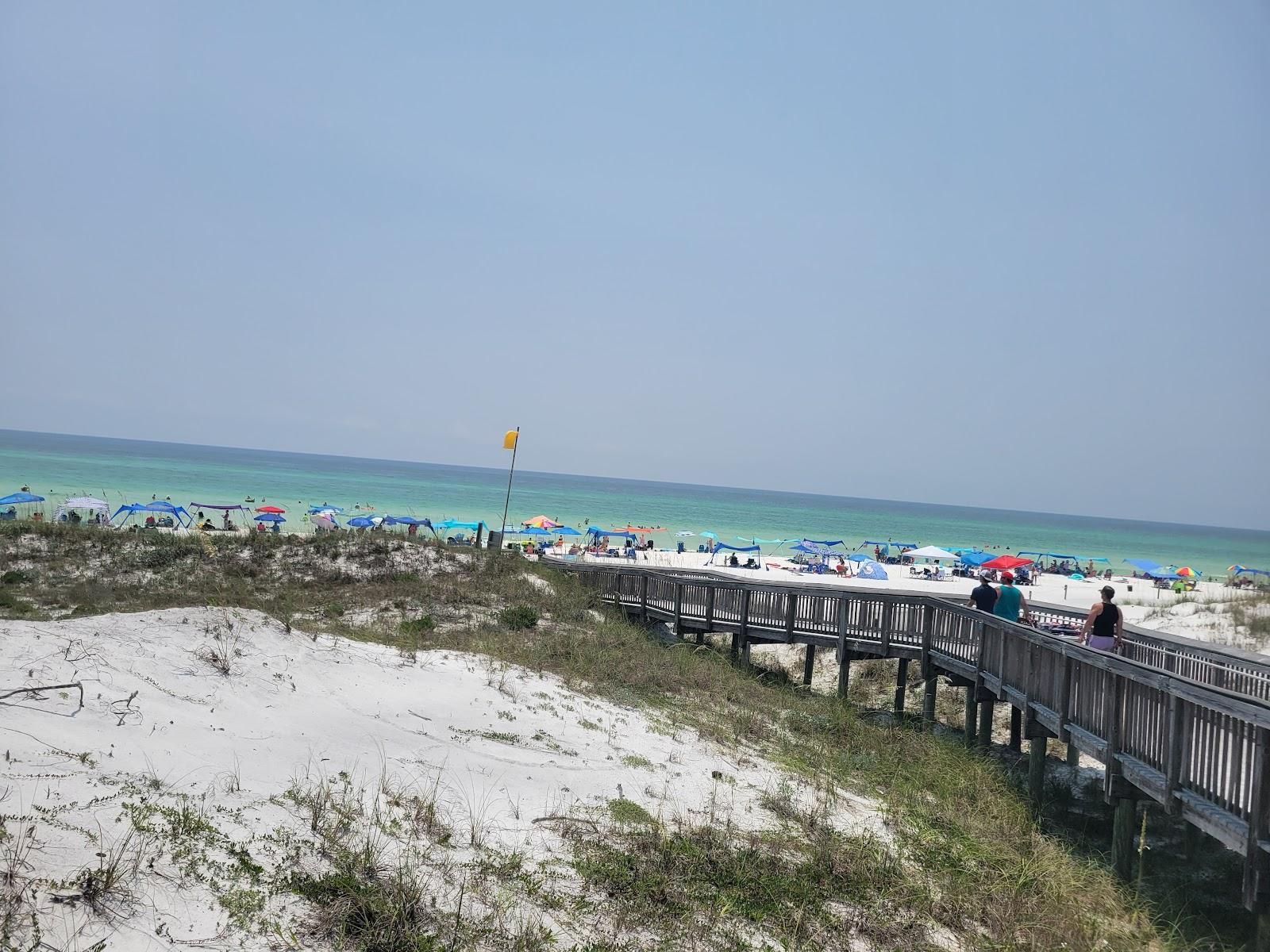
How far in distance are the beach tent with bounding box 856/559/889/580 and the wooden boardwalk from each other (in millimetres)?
23645

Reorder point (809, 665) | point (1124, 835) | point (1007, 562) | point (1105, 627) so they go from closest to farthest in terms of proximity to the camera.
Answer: point (1124, 835) → point (1105, 627) → point (809, 665) → point (1007, 562)

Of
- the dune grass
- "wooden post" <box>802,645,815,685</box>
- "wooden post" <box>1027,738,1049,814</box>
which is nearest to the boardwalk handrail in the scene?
"wooden post" <box>1027,738,1049,814</box>

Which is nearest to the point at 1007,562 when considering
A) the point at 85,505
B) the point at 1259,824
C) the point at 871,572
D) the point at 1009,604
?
the point at 871,572

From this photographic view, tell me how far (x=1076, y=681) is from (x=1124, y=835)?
1689 millimetres

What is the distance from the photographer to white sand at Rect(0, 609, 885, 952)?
184 inches

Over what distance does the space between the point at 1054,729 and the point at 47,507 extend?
5935 cm

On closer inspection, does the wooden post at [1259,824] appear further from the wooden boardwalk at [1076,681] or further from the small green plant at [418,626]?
the small green plant at [418,626]

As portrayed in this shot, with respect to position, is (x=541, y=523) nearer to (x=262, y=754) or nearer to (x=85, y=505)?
(x=85, y=505)

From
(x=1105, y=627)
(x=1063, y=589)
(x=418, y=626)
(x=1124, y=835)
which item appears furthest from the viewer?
(x=1063, y=589)

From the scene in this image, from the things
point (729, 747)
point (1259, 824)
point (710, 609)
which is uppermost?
point (1259, 824)

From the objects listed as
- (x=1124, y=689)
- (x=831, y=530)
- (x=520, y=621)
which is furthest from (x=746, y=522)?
(x=1124, y=689)

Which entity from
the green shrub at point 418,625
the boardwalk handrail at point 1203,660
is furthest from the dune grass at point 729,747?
the boardwalk handrail at point 1203,660

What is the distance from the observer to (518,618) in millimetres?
17125

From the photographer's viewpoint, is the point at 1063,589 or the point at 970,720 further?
the point at 1063,589
